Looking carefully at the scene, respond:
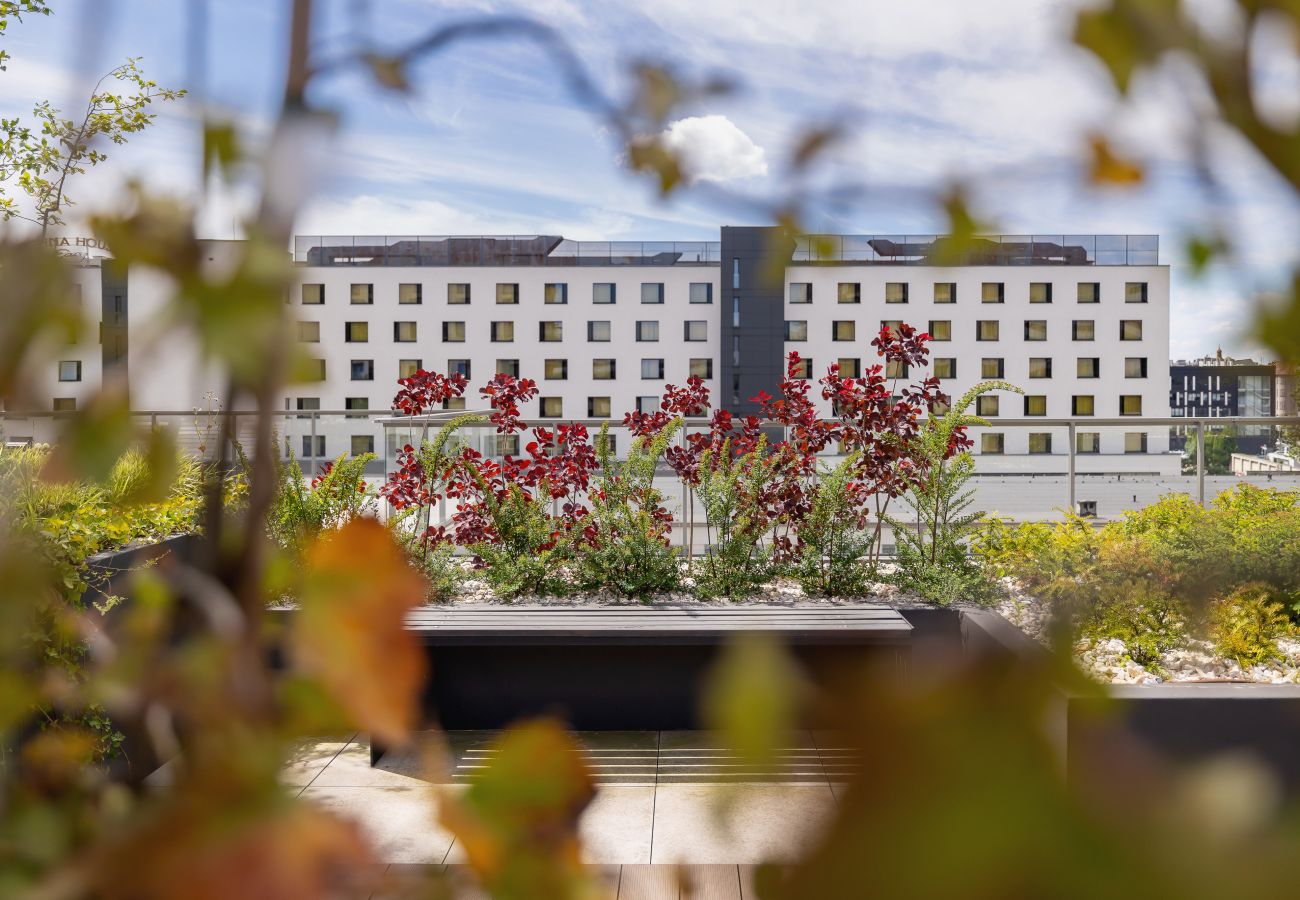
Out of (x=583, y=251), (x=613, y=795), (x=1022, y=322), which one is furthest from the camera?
(x=1022, y=322)

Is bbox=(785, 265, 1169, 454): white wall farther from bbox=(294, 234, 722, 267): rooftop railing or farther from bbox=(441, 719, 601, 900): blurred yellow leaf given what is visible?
bbox=(441, 719, 601, 900): blurred yellow leaf

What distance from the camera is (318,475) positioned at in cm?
509

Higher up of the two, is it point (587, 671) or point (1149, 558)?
point (1149, 558)

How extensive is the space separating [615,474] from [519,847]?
488 cm

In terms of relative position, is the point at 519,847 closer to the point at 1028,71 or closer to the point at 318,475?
the point at 1028,71

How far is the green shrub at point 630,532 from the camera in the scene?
4.66 meters

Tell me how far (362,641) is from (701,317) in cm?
3764

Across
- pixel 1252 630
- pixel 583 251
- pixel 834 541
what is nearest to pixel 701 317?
pixel 583 251

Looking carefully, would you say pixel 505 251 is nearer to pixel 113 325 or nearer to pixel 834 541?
pixel 834 541

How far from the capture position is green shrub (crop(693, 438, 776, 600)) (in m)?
4.73

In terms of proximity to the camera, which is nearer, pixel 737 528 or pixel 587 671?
pixel 587 671

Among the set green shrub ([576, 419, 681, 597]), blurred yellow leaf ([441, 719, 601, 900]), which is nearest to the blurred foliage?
green shrub ([576, 419, 681, 597])

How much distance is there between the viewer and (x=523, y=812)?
0.74 ft

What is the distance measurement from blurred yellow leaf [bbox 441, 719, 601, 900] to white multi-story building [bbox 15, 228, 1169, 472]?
3670cm
